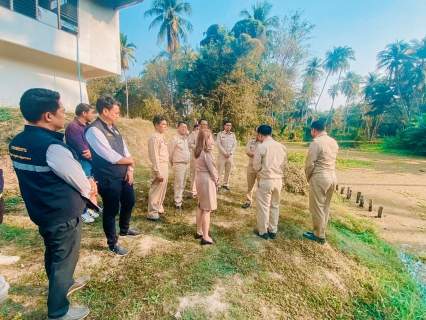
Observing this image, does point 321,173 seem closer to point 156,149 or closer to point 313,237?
point 313,237

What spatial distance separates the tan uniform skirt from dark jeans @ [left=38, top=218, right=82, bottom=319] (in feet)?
5.37

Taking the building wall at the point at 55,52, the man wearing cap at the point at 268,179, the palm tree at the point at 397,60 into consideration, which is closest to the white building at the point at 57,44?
the building wall at the point at 55,52

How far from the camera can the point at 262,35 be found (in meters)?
23.2

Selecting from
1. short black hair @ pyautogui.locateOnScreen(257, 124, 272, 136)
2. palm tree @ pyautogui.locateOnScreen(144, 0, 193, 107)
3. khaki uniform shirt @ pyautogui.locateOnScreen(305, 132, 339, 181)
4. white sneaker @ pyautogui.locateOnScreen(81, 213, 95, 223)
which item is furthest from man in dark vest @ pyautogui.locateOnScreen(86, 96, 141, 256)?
palm tree @ pyautogui.locateOnScreen(144, 0, 193, 107)

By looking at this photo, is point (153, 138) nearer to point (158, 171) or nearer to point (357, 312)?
point (158, 171)

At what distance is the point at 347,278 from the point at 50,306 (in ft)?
10.7

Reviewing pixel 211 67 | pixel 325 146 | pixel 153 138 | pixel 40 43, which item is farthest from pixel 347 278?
pixel 211 67

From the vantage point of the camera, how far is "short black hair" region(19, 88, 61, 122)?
5.33 ft

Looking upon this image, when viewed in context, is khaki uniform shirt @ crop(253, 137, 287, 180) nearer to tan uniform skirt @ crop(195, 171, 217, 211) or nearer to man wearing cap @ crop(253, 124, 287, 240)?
man wearing cap @ crop(253, 124, 287, 240)

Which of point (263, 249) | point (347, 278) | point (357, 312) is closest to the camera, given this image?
point (357, 312)

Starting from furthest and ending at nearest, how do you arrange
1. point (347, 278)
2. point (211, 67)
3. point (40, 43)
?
point (211, 67)
point (40, 43)
point (347, 278)

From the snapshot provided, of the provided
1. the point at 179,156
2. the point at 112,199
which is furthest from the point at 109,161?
the point at 179,156

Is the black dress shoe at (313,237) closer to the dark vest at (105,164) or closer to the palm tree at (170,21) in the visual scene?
the dark vest at (105,164)

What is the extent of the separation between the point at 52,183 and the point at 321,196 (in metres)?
3.45
